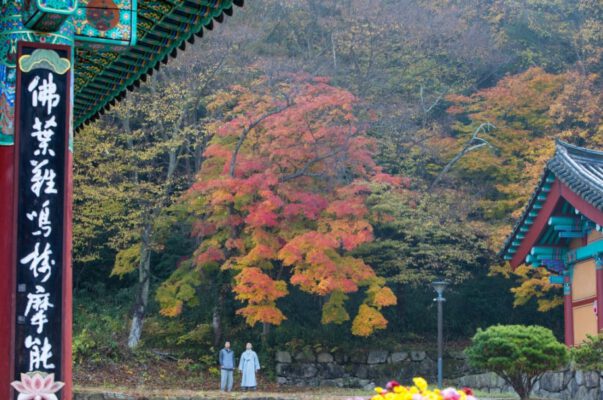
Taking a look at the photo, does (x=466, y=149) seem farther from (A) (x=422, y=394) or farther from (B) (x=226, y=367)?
(A) (x=422, y=394)

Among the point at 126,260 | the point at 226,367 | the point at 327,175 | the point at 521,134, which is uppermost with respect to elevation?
the point at 521,134

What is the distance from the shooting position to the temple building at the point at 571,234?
17266mm

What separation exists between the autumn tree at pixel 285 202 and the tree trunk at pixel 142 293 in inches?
56.6

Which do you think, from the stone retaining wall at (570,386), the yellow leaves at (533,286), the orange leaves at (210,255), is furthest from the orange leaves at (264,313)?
the stone retaining wall at (570,386)

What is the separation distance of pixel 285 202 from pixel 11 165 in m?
19.7

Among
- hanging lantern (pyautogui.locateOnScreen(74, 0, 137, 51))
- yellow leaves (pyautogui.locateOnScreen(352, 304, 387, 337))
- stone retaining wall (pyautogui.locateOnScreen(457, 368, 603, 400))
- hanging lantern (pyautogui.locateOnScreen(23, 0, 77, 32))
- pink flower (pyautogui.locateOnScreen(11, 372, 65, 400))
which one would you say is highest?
hanging lantern (pyautogui.locateOnScreen(74, 0, 137, 51))

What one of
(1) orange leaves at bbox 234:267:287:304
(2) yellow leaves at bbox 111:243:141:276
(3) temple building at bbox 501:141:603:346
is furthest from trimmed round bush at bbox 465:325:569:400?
(2) yellow leaves at bbox 111:243:141:276

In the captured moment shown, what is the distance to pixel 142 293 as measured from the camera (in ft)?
92.6

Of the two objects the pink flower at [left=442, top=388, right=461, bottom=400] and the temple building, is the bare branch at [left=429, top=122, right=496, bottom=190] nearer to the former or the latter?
the temple building

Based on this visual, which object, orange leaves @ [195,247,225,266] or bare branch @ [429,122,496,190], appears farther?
bare branch @ [429,122,496,190]

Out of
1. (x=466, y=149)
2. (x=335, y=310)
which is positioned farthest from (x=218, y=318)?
(x=466, y=149)

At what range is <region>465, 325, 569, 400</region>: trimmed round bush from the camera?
15.2 metres

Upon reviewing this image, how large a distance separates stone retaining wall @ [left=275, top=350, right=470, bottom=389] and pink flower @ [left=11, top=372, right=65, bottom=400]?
22.8 meters

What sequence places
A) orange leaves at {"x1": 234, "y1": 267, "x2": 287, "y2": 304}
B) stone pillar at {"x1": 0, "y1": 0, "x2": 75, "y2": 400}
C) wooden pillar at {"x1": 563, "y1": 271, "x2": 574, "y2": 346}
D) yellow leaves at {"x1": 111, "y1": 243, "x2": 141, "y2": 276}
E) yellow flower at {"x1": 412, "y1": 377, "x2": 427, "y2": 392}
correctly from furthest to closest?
yellow leaves at {"x1": 111, "y1": 243, "x2": 141, "y2": 276} < orange leaves at {"x1": 234, "y1": 267, "x2": 287, "y2": 304} < wooden pillar at {"x1": 563, "y1": 271, "x2": 574, "y2": 346} < stone pillar at {"x1": 0, "y1": 0, "x2": 75, "y2": 400} < yellow flower at {"x1": 412, "y1": 377, "x2": 427, "y2": 392}
